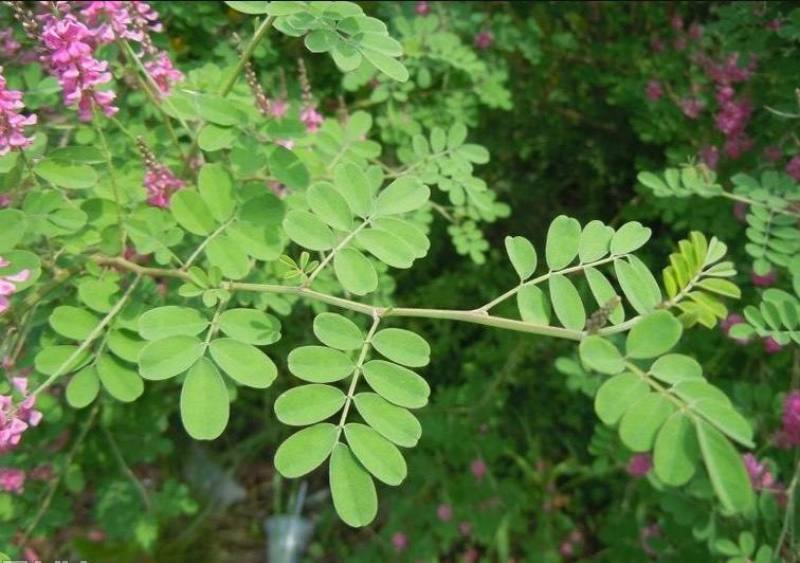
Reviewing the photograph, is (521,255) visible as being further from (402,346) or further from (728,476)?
(728,476)

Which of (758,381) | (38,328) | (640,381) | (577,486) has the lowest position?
(577,486)

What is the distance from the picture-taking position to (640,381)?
84 centimetres

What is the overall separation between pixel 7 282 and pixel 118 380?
216 millimetres

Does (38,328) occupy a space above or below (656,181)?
below

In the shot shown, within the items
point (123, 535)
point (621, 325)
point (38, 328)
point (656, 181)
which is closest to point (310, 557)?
point (123, 535)

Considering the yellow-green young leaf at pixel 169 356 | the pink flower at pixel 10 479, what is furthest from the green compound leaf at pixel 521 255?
the pink flower at pixel 10 479

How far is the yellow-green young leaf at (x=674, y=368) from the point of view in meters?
0.84

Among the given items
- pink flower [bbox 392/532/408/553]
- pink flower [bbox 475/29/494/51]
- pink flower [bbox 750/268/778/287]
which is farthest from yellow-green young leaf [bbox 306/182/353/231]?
pink flower [bbox 392/532/408/553]

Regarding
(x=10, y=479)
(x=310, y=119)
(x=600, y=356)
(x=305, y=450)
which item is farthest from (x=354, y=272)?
(x=10, y=479)

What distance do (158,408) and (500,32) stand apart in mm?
1364

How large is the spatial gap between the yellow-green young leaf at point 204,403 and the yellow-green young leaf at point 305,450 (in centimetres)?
9

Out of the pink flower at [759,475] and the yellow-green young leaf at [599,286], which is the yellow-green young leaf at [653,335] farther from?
the pink flower at [759,475]

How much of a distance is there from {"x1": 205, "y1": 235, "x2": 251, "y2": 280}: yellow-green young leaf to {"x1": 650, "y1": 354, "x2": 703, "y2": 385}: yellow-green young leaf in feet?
2.01

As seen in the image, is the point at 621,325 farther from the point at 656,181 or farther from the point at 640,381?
the point at 656,181
